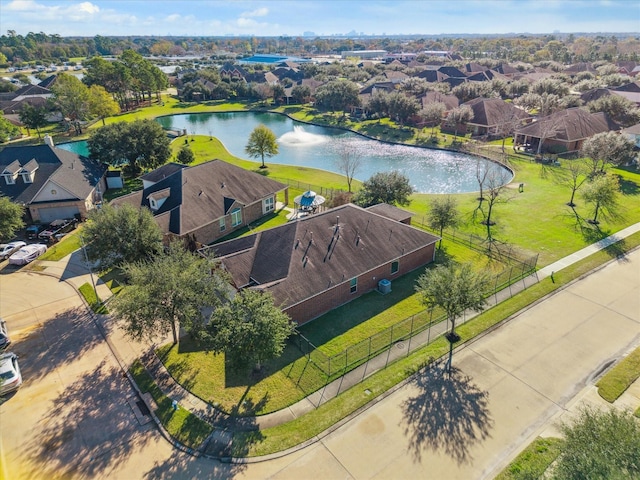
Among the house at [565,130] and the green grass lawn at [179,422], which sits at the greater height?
the house at [565,130]

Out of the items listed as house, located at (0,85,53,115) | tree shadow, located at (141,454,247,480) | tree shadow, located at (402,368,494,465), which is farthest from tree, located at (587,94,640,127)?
house, located at (0,85,53,115)

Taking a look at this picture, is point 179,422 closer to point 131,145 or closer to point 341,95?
point 131,145

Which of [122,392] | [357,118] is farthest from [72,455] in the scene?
[357,118]

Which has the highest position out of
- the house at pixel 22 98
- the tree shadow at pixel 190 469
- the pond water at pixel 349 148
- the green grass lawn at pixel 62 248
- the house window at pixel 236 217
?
the house at pixel 22 98

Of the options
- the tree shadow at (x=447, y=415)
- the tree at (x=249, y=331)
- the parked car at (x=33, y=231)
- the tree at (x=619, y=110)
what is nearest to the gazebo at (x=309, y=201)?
the tree at (x=249, y=331)

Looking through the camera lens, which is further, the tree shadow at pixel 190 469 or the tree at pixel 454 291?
the tree at pixel 454 291

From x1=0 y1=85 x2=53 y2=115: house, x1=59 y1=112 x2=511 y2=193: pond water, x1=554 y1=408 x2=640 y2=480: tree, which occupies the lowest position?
x1=59 y1=112 x2=511 y2=193: pond water

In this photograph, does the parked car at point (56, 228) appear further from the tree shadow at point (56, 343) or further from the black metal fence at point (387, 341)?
the black metal fence at point (387, 341)

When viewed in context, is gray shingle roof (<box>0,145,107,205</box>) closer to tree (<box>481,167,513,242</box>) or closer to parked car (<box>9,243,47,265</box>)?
parked car (<box>9,243,47,265</box>)
